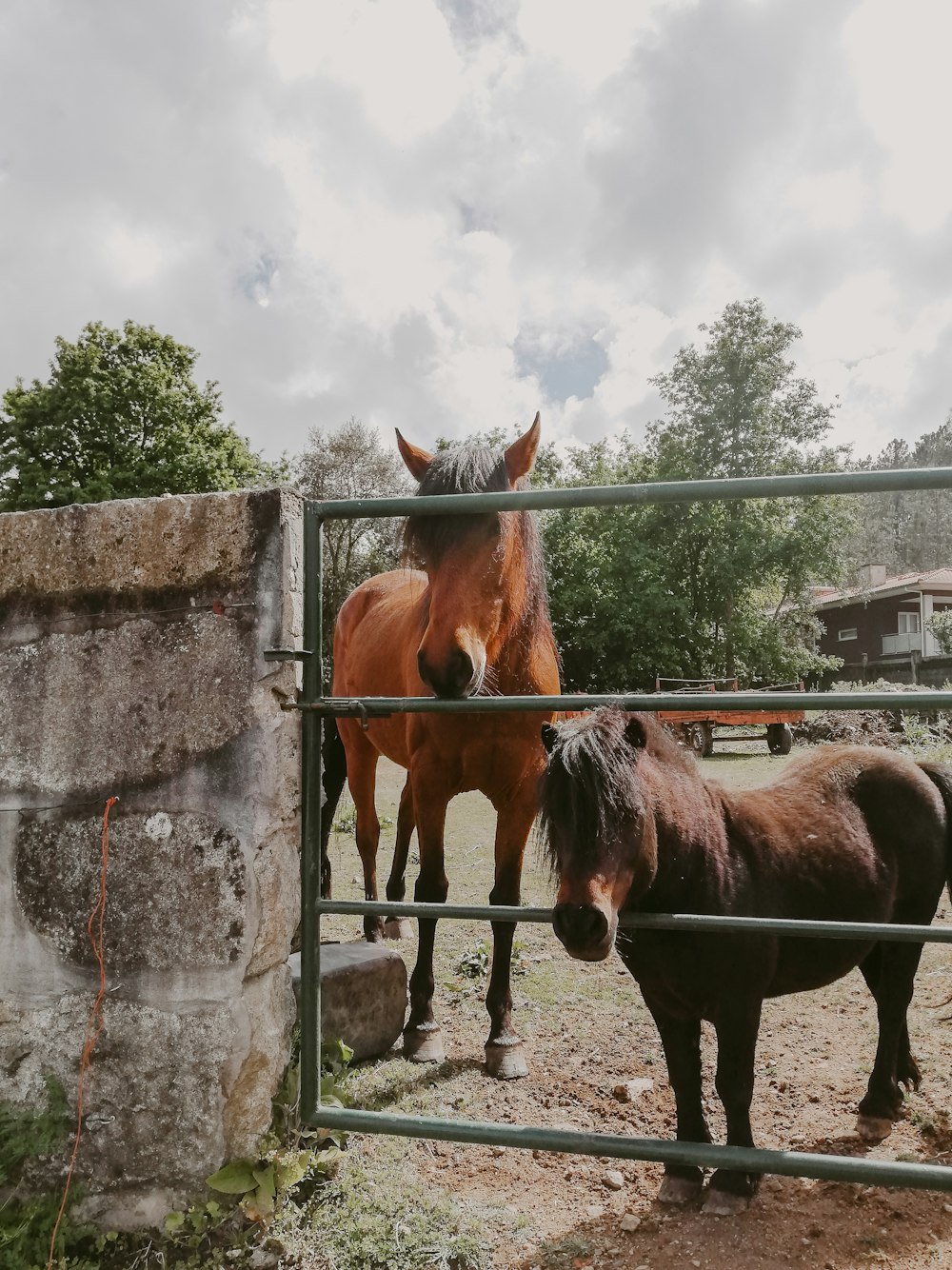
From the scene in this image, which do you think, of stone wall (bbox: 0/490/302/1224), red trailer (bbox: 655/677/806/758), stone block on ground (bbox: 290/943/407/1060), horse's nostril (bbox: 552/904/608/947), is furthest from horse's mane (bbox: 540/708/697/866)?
red trailer (bbox: 655/677/806/758)

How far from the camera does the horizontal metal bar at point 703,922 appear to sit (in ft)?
5.65

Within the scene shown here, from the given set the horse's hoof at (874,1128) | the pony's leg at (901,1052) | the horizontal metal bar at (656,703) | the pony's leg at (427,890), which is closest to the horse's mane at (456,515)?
the horizontal metal bar at (656,703)

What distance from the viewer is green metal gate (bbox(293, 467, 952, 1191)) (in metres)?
1.72

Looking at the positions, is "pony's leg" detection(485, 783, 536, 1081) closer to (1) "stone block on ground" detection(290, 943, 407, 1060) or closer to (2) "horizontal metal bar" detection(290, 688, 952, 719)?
(1) "stone block on ground" detection(290, 943, 407, 1060)

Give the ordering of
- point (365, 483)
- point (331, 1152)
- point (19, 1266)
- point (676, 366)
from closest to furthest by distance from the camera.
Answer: point (19, 1266)
point (331, 1152)
point (365, 483)
point (676, 366)

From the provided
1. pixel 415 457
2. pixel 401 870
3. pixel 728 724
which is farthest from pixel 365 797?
pixel 728 724

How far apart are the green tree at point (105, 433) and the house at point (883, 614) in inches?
1036

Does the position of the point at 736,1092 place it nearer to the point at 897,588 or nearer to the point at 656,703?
the point at 656,703

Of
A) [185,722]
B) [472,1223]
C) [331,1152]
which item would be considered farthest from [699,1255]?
[185,722]

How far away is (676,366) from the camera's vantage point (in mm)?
31750

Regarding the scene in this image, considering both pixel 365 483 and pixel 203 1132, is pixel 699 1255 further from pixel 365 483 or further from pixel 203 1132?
pixel 365 483

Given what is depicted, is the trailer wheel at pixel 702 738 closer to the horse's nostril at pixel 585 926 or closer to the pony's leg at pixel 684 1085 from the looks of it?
the pony's leg at pixel 684 1085

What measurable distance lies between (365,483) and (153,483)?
22.3ft

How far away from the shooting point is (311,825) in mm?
2178
